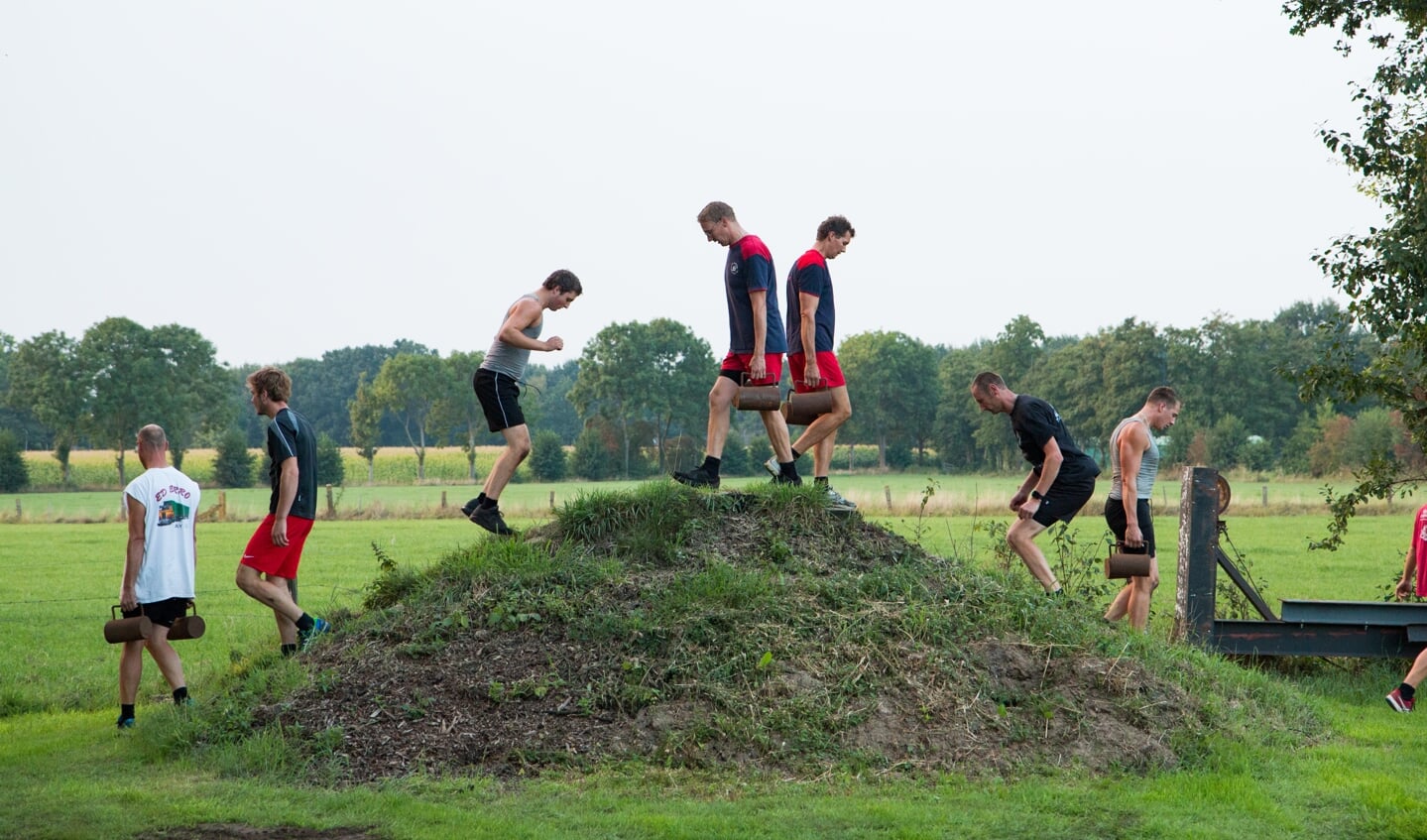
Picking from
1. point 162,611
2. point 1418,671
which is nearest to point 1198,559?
point 1418,671

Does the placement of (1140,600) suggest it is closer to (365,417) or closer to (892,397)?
(365,417)

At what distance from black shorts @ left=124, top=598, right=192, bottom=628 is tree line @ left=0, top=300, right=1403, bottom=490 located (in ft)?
209

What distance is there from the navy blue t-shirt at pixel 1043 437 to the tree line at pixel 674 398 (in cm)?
6216

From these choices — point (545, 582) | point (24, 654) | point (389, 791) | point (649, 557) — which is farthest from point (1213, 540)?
point (24, 654)

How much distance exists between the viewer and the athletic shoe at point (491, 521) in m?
9.10

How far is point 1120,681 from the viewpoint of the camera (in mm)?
7785

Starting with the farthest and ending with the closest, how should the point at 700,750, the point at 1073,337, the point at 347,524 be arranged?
the point at 1073,337, the point at 347,524, the point at 700,750

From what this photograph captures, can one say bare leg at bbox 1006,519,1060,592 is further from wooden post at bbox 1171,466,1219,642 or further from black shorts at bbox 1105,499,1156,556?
wooden post at bbox 1171,466,1219,642

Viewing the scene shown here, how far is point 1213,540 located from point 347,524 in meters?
32.6

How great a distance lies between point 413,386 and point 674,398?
21.7 m

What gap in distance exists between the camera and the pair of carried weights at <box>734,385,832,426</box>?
9.13m

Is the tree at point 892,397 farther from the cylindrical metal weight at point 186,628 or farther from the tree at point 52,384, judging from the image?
the cylindrical metal weight at point 186,628

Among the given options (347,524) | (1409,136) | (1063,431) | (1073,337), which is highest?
(1073,337)

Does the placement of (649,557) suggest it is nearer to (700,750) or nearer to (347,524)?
(700,750)
